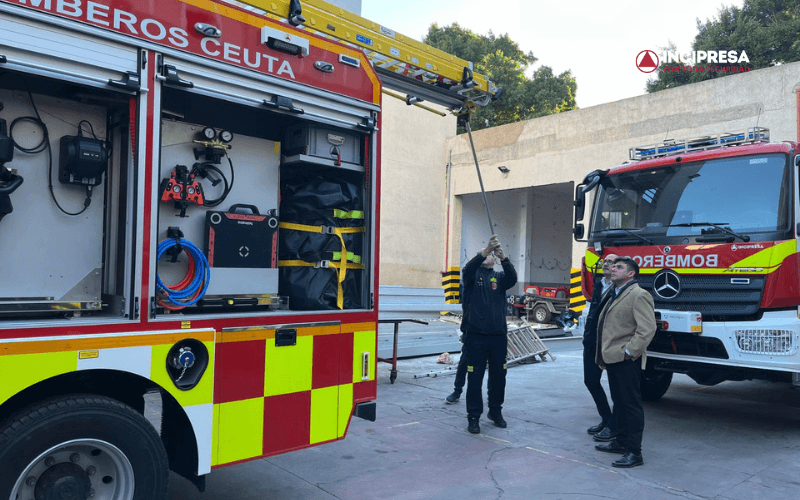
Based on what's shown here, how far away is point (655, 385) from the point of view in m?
7.75

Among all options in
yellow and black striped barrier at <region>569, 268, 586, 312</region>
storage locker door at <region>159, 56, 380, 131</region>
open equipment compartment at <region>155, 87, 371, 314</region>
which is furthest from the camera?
yellow and black striped barrier at <region>569, 268, 586, 312</region>

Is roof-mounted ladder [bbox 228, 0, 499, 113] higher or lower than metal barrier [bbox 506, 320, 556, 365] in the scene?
higher

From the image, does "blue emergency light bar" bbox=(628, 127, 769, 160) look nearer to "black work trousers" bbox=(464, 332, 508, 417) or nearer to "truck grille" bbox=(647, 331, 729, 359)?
"truck grille" bbox=(647, 331, 729, 359)

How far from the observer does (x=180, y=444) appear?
354 centimetres

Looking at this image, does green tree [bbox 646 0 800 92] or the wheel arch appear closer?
the wheel arch

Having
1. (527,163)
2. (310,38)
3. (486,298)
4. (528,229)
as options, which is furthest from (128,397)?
(528,229)

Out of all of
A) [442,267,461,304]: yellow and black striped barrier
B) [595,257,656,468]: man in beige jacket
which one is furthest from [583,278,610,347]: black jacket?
[442,267,461,304]: yellow and black striped barrier

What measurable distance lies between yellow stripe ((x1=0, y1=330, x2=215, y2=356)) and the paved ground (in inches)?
60.8

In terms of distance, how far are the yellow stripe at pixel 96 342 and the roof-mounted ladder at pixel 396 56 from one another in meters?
2.14

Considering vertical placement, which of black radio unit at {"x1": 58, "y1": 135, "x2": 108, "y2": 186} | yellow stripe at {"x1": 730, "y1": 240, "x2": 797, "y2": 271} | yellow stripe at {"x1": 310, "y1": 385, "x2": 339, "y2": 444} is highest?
black radio unit at {"x1": 58, "y1": 135, "x2": 108, "y2": 186}

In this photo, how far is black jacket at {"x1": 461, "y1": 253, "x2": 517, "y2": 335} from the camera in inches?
245

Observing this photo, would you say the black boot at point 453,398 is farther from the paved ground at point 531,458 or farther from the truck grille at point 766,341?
the truck grille at point 766,341

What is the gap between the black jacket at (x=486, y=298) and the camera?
6.21m

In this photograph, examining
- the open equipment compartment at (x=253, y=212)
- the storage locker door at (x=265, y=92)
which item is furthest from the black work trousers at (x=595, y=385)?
the storage locker door at (x=265, y=92)
